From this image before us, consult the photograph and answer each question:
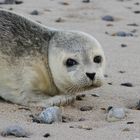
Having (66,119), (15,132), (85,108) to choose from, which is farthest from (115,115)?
(15,132)

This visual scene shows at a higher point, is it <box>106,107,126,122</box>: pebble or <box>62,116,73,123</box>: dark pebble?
<box>106,107,126,122</box>: pebble

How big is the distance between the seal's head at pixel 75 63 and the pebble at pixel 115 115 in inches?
12.2

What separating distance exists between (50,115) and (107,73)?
2033 mm

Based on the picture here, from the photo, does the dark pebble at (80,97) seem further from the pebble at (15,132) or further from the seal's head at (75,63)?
the pebble at (15,132)

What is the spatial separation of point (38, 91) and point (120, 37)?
341 cm

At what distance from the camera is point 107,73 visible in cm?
754

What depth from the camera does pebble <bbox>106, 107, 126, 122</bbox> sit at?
18.8 feet

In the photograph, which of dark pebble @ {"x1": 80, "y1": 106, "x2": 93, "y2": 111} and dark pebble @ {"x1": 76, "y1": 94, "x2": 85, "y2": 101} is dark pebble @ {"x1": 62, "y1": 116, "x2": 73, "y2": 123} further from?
dark pebble @ {"x1": 76, "y1": 94, "x2": 85, "y2": 101}

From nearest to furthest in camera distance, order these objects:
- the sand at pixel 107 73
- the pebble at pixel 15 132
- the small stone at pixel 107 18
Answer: the pebble at pixel 15 132
the sand at pixel 107 73
the small stone at pixel 107 18

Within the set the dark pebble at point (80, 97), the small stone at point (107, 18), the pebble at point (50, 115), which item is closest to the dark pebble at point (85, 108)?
the dark pebble at point (80, 97)

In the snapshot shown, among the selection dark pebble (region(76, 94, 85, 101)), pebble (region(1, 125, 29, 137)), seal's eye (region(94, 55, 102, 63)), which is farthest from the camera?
dark pebble (region(76, 94, 85, 101))

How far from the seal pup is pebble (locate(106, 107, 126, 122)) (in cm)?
31

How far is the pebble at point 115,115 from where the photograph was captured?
5734mm

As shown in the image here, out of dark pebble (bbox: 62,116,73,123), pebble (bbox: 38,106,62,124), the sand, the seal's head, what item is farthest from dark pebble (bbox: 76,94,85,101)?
pebble (bbox: 38,106,62,124)
